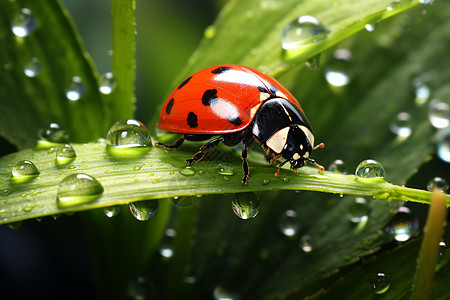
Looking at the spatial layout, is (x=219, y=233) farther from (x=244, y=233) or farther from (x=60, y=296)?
(x=60, y=296)

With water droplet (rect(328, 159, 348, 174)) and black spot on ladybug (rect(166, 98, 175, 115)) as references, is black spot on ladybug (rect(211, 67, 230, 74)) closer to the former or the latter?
black spot on ladybug (rect(166, 98, 175, 115))

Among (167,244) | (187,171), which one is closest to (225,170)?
(187,171)

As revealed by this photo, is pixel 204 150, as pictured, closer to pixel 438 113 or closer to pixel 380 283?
pixel 380 283

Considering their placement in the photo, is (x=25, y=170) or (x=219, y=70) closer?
(x=25, y=170)

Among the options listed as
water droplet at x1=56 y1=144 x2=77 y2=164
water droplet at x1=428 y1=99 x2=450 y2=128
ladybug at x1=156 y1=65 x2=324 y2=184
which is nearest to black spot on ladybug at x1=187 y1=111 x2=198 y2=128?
ladybug at x1=156 y1=65 x2=324 y2=184

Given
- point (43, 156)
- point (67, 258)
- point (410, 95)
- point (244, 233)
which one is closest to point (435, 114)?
point (410, 95)

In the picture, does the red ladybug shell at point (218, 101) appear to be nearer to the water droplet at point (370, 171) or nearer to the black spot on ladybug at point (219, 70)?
the black spot on ladybug at point (219, 70)

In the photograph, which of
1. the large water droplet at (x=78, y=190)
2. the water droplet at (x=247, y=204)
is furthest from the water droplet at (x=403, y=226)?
the large water droplet at (x=78, y=190)
